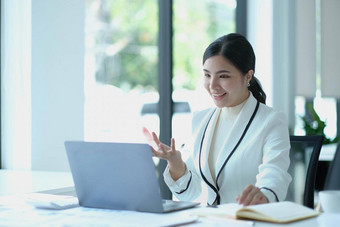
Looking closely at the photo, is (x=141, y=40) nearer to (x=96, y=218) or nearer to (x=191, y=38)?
(x=191, y=38)

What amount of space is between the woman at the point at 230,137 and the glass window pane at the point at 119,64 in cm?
623

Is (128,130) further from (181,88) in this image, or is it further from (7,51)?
(7,51)

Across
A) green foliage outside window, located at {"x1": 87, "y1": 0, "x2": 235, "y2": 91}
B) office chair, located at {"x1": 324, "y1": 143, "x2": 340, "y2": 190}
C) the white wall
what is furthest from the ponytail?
green foliage outside window, located at {"x1": 87, "y1": 0, "x2": 235, "y2": 91}

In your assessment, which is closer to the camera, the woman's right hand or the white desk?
the white desk

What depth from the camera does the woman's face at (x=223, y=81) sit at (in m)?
2.36

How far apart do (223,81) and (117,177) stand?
77cm

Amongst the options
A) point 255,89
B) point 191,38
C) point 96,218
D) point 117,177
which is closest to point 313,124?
point 255,89

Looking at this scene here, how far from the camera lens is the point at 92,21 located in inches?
409


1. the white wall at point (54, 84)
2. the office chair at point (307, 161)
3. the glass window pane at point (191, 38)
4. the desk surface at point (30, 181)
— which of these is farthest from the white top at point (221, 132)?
the glass window pane at point (191, 38)

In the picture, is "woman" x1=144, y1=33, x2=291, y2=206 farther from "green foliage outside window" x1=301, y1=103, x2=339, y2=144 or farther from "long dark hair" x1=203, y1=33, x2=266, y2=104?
"green foliage outside window" x1=301, y1=103, x2=339, y2=144

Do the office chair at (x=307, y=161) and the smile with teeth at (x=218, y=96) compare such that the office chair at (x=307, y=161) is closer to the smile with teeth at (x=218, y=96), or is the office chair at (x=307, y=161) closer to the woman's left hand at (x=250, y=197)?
the smile with teeth at (x=218, y=96)

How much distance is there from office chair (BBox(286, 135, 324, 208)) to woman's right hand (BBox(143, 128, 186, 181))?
1.44ft

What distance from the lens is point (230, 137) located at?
7.74 ft

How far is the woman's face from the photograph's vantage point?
236 centimetres
